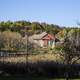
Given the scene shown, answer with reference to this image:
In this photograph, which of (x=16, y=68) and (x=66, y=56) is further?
(x=66, y=56)

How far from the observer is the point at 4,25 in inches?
2783

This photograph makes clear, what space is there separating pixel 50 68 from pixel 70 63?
1.99 m

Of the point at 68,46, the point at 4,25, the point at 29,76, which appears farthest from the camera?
the point at 4,25

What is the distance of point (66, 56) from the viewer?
18.7 meters

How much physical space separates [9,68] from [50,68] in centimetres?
222

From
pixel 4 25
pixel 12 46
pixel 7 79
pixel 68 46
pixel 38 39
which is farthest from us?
pixel 4 25

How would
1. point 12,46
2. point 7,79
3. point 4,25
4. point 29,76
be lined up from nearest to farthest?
point 7,79, point 29,76, point 12,46, point 4,25

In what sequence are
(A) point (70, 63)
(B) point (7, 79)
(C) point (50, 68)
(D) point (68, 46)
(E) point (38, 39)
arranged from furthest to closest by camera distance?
(E) point (38, 39)
(D) point (68, 46)
(A) point (70, 63)
(C) point (50, 68)
(B) point (7, 79)

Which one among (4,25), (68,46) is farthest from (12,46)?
(4,25)

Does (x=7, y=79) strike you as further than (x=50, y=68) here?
No

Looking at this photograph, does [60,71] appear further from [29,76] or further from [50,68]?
[29,76]

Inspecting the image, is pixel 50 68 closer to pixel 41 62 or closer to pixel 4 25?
pixel 41 62

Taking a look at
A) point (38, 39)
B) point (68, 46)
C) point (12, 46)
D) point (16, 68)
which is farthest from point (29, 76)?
point (38, 39)

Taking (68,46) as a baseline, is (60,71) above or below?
below
